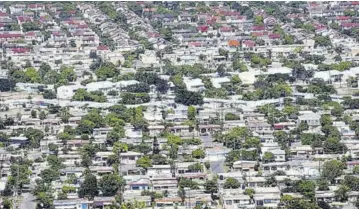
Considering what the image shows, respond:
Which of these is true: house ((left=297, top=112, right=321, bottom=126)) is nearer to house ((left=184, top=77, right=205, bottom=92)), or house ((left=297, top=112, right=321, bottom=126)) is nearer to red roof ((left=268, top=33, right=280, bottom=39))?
house ((left=184, top=77, right=205, bottom=92))

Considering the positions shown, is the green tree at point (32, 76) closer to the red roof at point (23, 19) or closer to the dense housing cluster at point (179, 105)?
the dense housing cluster at point (179, 105)

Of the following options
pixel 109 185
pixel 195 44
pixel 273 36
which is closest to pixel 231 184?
pixel 109 185

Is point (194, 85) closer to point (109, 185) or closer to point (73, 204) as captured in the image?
point (109, 185)

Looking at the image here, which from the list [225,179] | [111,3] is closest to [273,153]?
[225,179]

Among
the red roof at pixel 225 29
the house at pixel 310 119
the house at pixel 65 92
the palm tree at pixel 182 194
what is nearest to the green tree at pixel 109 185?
the palm tree at pixel 182 194

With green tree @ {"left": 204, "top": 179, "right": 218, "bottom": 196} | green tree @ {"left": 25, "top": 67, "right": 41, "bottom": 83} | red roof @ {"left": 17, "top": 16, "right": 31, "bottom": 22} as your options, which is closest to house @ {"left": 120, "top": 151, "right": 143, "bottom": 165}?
green tree @ {"left": 204, "top": 179, "right": 218, "bottom": 196}
